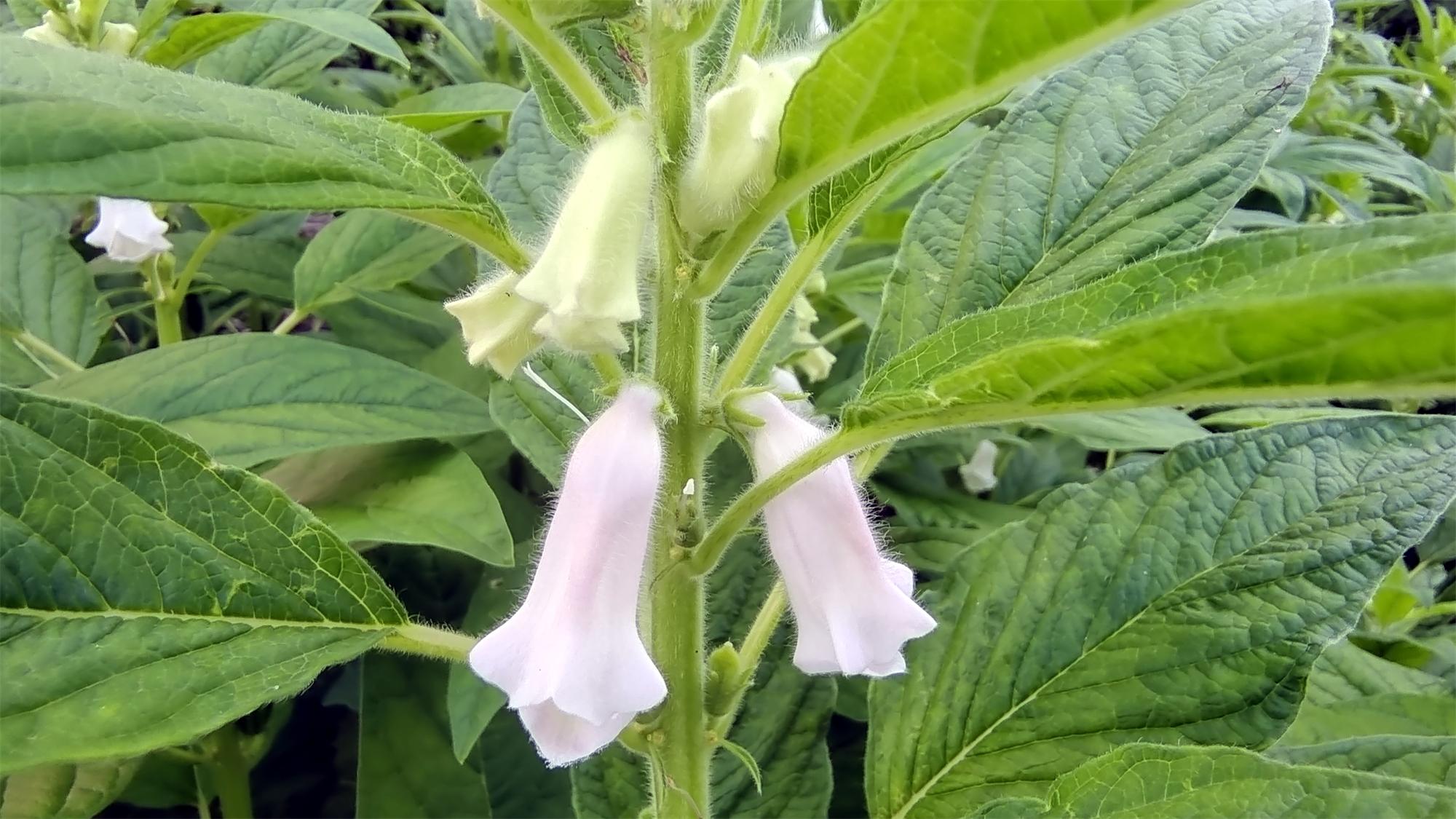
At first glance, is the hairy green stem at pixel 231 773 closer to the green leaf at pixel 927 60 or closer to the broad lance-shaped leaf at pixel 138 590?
the broad lance-shaped leaf at pixel 138 590

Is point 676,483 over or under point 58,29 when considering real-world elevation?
under

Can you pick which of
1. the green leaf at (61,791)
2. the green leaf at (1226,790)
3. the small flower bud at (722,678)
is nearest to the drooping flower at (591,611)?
the small flower bud at (722,678)

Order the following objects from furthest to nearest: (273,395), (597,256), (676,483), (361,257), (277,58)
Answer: (277,58)
(361,257)
(273,395)
(676,483)
(597,256)

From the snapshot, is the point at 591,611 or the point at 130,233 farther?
the point at 130,233

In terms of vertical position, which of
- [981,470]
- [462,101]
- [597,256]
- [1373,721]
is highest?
[597,256]

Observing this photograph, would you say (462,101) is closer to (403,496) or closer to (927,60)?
(403,496)

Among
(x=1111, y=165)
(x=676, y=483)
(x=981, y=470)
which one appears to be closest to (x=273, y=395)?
(x=676, y=483)
